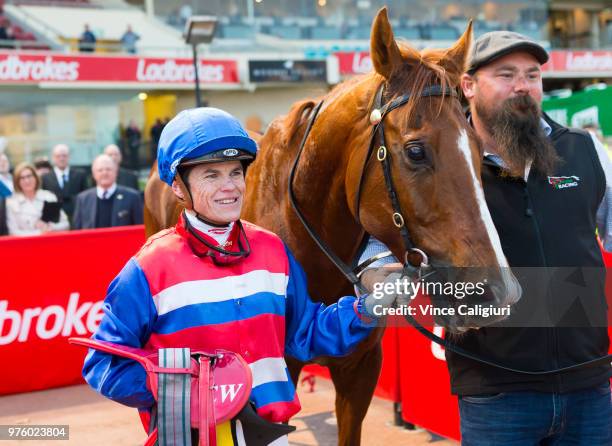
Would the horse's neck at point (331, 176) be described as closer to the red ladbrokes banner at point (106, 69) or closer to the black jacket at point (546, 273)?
the black jacket at point (546, 273)

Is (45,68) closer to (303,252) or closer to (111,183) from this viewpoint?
(111,183)

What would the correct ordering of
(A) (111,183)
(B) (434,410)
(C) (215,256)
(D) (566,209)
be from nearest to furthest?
1. (C) (215,256)
2. (D) (566,209)
3. (B) (434,410)
4. (A) (111,183)

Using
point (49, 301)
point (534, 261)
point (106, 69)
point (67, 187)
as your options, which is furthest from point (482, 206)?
point (106, 69)

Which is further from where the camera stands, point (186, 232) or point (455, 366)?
point (455, 366)

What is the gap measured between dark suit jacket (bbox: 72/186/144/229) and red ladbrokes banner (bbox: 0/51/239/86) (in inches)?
473

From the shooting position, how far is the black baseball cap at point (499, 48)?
209cm

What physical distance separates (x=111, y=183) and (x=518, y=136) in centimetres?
553

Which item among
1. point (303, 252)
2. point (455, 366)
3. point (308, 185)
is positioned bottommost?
point (455, 366)

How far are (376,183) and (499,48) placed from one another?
580 mm

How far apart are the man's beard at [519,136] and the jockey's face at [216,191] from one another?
0.83 metres

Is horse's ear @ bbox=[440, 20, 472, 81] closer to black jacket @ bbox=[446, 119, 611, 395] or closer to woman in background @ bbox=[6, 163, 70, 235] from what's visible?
black jacket @ bbox=[446, 119, 611, 395]

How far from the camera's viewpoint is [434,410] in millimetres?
4031

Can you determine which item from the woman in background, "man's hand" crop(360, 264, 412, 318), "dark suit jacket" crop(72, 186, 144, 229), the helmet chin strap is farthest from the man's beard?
the woman in background

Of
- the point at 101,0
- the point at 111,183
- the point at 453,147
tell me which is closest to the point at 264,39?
the point at 101,0
